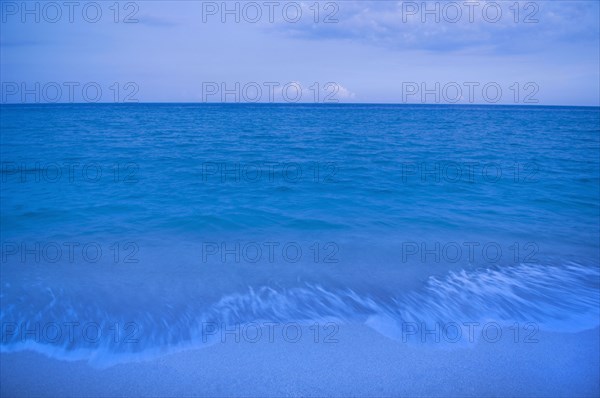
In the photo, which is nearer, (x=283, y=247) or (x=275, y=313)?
(x=275, y=313)

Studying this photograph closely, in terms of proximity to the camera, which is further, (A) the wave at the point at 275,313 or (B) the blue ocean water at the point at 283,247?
(B) the blue ocean water at the point at 283,247

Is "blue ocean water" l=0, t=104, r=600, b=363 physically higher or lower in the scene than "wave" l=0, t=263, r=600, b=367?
higher

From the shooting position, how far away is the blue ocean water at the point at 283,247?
5121 mm

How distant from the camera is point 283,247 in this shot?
7.84 m

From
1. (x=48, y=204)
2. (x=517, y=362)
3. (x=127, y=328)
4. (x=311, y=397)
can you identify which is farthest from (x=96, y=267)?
(x=517, y=362)

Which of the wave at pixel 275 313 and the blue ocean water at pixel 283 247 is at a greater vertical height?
the blue ocean water at pixel 283 247

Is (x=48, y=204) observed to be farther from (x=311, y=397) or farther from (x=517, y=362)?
(x=517, y=362)

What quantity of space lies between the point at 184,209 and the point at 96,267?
12.9 ft

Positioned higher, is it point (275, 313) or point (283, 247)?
point (283, 247)

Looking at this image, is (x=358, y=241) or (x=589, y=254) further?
(x=358, y=241)

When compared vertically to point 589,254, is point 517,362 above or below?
below

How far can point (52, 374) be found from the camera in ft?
12.8

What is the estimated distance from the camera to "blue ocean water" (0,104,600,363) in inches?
202

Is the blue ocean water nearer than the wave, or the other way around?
the wave
